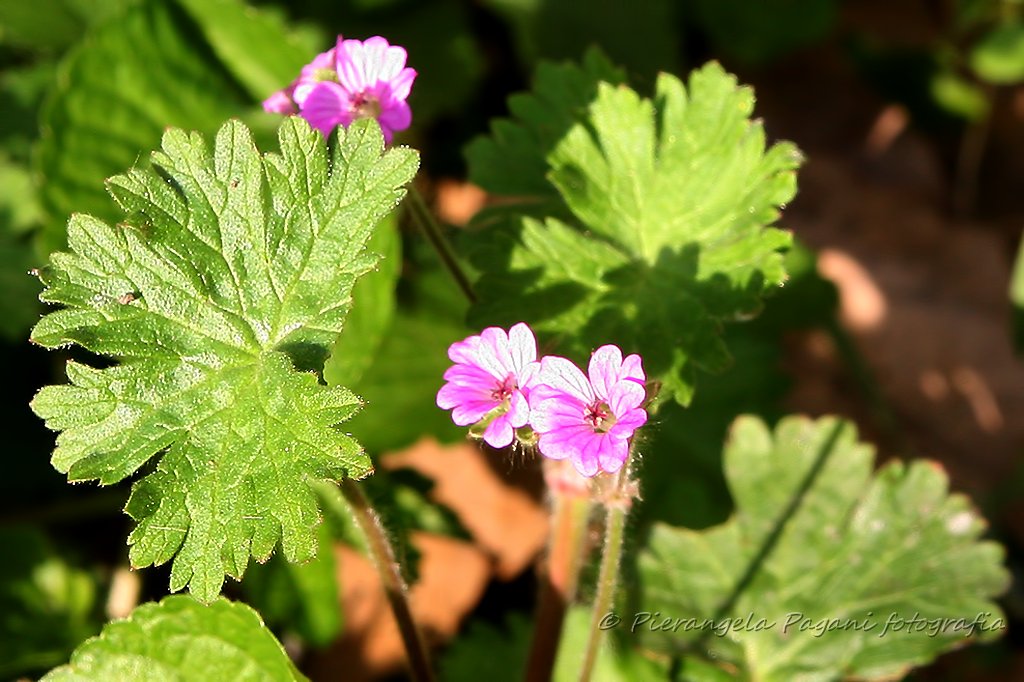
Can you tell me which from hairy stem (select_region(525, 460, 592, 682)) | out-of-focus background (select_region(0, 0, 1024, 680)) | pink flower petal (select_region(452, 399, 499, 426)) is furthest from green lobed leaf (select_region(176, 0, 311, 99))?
pink flower petal (select_region(452, 399, 499, 426))

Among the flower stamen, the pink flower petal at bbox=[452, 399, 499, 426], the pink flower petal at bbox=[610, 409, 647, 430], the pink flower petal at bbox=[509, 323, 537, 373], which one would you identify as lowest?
the flower stamen

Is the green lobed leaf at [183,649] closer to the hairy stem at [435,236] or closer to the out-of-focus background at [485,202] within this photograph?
the out-of-focus background at [485,202]

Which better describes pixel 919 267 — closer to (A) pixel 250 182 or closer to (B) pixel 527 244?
(B) pixel 527 244

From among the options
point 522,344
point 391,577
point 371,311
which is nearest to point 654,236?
point 522,344

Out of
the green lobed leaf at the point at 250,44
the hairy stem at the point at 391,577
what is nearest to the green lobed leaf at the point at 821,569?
the hairy stem at the point at 391,577

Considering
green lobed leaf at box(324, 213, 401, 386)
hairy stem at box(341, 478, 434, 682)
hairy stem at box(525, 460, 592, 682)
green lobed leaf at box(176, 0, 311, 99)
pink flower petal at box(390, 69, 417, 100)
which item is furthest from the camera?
green lobed leaf at box(176, 0, 311, 99)

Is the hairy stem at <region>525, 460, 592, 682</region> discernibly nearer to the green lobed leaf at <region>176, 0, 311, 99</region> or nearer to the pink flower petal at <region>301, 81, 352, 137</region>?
the pink flower petal at <region>301, 81, 352, 137</region>
